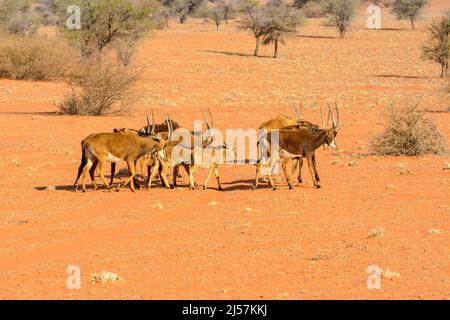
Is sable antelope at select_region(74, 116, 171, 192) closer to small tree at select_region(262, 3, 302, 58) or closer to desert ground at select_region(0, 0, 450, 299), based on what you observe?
desert ground at select_region(0, 0, 450, 299)

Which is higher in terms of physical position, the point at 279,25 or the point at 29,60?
→ the point at 279,25

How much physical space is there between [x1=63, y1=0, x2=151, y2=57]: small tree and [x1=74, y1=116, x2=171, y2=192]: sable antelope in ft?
86.3

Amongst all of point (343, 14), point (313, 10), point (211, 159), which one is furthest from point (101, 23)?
point (313, 10)

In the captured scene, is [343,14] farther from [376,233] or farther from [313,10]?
[376,233]

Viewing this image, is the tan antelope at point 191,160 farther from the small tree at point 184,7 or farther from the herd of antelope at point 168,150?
the small tree at point 184,7

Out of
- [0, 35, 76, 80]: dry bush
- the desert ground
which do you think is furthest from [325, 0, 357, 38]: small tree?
the desert ground

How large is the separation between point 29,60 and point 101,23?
523 centimetres

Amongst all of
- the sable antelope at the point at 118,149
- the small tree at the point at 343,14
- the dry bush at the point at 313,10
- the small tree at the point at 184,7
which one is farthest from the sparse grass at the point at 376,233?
the dry bush at the point at 313,10

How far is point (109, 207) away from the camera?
1366 centimetres

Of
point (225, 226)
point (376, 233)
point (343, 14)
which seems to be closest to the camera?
point (376, 233)

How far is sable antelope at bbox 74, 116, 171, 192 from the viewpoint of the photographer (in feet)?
47.8

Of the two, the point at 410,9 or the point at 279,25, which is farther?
the point at 410,9

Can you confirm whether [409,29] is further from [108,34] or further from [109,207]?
[109,207]

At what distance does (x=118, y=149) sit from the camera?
14.8m
